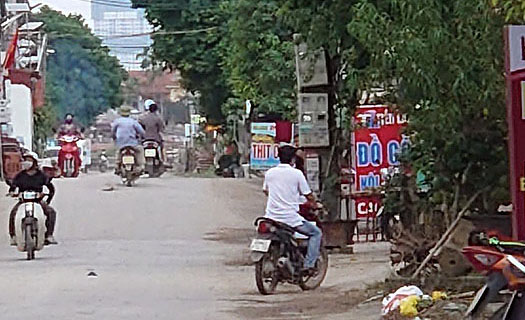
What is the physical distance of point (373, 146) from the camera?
21.3 meters

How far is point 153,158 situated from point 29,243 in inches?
484

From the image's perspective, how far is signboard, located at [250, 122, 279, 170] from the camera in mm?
30625

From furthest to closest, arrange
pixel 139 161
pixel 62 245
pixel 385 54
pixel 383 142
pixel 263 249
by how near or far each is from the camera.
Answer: pixel 139 161, pixel 383 142, pixel 62 245, pixel 263 249, pixel 385 54

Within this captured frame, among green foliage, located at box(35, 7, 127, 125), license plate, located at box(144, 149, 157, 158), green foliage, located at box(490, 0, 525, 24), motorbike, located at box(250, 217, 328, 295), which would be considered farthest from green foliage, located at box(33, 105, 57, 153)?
green foliage, located at box(490, 0, 525, 24)

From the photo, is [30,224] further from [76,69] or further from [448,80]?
[76,69]

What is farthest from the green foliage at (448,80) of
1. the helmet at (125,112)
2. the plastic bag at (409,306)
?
the helmet at (125,112)

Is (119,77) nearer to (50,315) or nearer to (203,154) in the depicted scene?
(203,154)

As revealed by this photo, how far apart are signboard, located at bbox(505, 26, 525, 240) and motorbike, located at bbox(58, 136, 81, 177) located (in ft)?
86.5

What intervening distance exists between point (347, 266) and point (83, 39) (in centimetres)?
6166

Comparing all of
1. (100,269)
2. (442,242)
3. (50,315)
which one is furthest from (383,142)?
(50,315)

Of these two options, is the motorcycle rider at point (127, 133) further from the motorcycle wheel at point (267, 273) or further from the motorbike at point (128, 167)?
the motorcycle wheel at point (267, 273)

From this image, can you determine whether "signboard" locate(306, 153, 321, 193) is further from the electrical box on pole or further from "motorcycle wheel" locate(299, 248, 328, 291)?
"motorcycle wheel" locate(299, 248, 328, 291)

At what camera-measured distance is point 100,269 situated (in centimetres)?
1648

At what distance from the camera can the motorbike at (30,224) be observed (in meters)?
17.6
